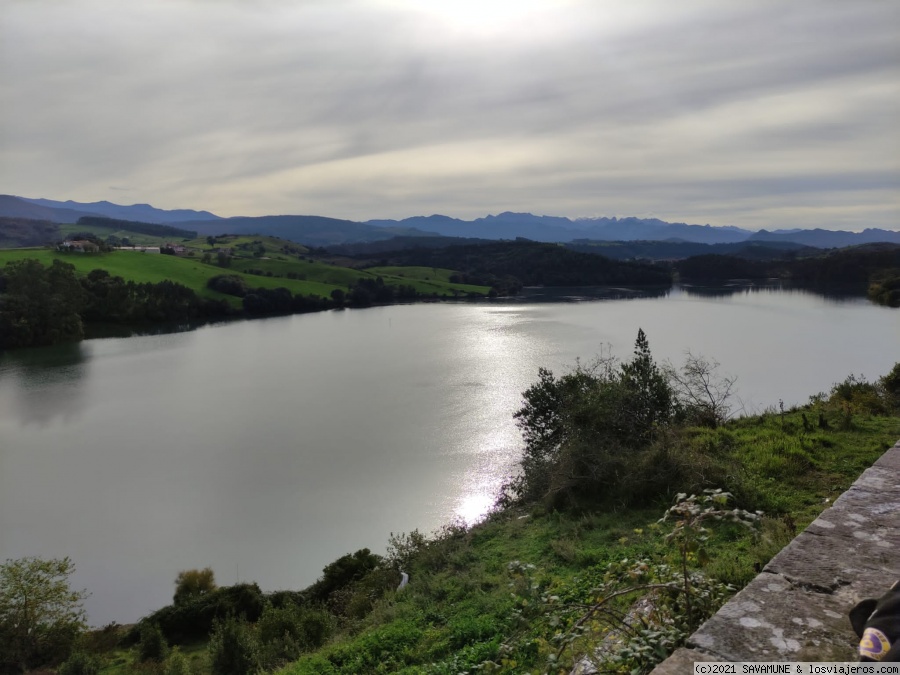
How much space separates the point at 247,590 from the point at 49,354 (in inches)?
1866

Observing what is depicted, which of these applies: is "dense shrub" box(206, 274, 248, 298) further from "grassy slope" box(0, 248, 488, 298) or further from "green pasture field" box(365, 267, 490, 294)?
"green pasture field" box(365, 267, 490, 294)

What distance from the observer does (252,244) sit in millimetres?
122562

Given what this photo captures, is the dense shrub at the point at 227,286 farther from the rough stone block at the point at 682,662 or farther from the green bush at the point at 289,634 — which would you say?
the rough stone block at the point at 682,662

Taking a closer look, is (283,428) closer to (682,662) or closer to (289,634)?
(289,634)

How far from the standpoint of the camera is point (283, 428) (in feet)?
87.8

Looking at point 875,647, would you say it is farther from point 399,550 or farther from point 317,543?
point 317,543

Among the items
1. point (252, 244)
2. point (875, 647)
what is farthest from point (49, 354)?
point (252, 244)

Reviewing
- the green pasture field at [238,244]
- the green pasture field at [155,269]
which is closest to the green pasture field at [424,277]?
the green pasture field at [155,269]

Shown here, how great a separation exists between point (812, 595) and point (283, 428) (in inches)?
1041

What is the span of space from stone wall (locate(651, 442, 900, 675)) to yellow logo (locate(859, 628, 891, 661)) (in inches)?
15.2

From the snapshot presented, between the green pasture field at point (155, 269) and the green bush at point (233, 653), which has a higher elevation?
the green pasture field at point (155, 269)

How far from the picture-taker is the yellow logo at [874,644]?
64.3 inches

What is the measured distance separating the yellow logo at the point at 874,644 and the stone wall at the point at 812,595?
387 millimetres

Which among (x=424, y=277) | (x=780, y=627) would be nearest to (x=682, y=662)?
(x=780, y=627)
